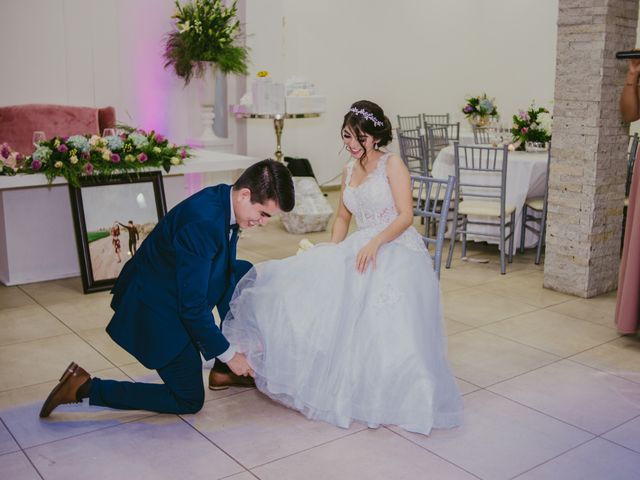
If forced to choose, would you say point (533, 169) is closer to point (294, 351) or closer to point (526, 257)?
point (526, 257)

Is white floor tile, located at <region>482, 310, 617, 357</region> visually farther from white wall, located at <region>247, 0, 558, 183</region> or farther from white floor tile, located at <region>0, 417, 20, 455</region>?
white wall, located at <region>247, 0, 558, 183</region>

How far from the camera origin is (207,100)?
27.5ft

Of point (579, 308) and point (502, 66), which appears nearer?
point (579, 308)

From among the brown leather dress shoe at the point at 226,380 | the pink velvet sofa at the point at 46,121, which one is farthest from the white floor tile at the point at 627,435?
the pink velvet sofa at the point at 46,121

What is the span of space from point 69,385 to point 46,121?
4.56 m

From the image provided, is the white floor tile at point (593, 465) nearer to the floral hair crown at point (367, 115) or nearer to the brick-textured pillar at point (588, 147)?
the floral hair crown at point (367, 115)

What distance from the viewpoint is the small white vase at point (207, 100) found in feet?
25.9

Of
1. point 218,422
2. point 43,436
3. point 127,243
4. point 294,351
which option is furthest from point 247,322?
point 127,243

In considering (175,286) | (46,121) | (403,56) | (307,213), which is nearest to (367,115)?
(175,286)

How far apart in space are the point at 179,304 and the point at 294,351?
1.79 feet

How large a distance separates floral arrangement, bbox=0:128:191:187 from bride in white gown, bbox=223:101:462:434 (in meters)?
2.17

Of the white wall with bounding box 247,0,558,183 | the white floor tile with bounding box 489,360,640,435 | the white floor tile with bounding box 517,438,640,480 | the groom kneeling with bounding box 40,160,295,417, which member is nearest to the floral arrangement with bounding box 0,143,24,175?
the groom kneeling with bounding box 40,160,295,417

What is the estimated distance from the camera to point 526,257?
6.31 m

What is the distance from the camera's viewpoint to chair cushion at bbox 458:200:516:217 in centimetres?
582
